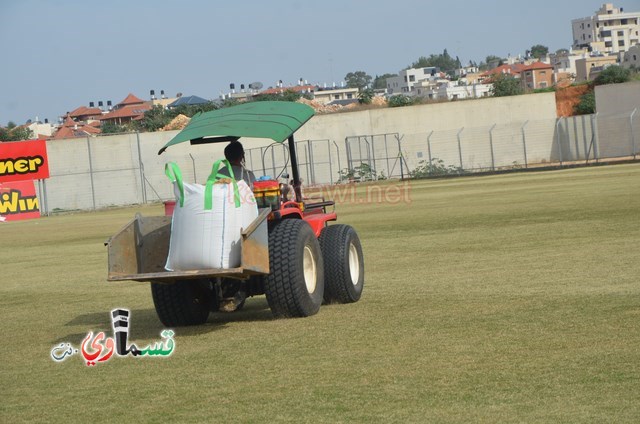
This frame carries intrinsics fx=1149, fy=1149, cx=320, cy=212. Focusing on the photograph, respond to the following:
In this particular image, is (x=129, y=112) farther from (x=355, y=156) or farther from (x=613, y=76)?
(x=355, y=156)

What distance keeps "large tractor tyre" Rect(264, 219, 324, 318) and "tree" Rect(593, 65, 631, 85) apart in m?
89.5

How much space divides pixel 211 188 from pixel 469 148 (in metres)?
57.5

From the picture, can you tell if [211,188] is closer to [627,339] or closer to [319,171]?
[627,339]

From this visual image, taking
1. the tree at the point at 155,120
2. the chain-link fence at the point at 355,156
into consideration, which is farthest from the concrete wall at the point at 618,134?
the tree at the point at 155,120

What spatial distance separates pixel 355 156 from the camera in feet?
218

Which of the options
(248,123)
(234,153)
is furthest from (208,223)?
(248,123)

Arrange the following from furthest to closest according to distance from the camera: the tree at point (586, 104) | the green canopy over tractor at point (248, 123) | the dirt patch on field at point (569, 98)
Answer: the dirt patch on field at point (569, 98)
the tree at point (586, 104)
the green canopy over tractor at point (248, 123)

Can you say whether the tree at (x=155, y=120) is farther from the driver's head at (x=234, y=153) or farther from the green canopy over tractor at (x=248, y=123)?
the driver's head at (x=234, y=153)

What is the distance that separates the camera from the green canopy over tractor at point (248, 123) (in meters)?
11.0

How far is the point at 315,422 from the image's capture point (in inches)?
270

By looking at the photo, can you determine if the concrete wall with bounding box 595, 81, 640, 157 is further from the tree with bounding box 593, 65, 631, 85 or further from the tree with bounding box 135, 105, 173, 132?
the tree with bounding box 135, 105, 173, 132

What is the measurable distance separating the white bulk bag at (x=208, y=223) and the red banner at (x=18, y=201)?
133ft

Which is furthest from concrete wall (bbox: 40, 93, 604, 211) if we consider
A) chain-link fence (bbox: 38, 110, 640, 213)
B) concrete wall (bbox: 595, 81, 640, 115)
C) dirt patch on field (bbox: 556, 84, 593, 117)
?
dirt patch on field (bbox: 556, 84, 593, 117)

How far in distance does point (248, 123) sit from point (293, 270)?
157 cm
